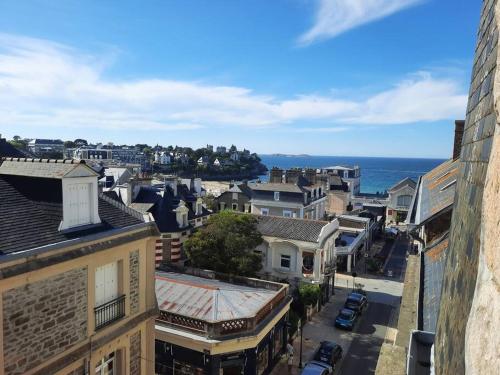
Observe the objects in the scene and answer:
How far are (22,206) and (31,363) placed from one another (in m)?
3.97

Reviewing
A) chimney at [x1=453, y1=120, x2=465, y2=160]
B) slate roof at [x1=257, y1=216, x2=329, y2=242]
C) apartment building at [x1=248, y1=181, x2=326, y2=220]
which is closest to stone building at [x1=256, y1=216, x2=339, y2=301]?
slate roof at [x1=257, y1=216, x2=329, y2=242]

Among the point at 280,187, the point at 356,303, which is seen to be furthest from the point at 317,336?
the point at 280,187

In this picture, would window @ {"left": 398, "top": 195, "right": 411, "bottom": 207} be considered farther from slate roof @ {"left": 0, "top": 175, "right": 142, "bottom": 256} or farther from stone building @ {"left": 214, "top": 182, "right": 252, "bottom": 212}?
slate roof @ {"left": 0, "top": 175, "right": 142, "bottom": 256}

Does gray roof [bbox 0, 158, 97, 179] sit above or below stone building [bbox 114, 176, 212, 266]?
above

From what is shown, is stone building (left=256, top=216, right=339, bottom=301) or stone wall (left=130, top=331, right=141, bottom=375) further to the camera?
stone building (left=256, top=216, right=339, bottom=301)

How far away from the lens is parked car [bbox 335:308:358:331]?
27.8 metres

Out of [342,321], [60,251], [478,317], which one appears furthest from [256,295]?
[478,317]

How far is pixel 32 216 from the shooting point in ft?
33.6

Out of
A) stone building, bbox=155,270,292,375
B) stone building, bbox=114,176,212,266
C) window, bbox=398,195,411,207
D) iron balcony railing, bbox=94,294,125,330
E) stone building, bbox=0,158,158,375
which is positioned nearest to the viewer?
stone building, bbox=0,158,158,375

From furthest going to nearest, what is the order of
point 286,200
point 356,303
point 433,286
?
point 286,200 < point 356,303 < point 433,286

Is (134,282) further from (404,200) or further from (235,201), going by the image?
(404,200)

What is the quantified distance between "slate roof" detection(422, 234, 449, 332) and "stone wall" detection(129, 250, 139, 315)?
8.53 meters

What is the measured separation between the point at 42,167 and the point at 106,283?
152 inches

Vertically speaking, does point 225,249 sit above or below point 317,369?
above
